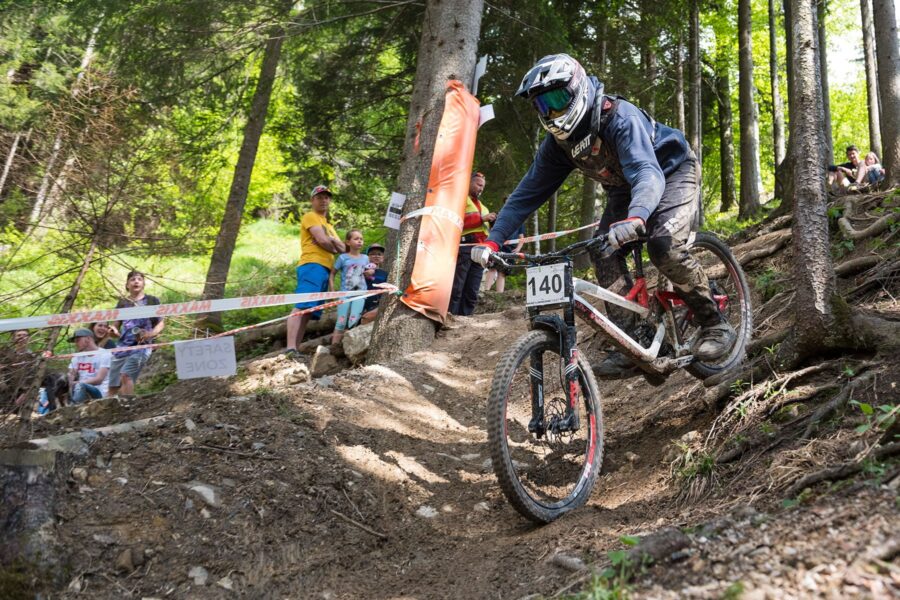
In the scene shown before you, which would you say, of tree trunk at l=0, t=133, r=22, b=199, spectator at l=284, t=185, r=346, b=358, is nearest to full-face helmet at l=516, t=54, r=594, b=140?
tree trunk at l=0, t=133, r=22, b=199

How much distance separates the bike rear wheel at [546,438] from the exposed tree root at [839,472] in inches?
50.5

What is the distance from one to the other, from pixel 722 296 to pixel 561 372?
1.74 m

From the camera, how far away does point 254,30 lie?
988 centimetres

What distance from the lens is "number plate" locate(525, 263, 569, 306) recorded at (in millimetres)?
4016

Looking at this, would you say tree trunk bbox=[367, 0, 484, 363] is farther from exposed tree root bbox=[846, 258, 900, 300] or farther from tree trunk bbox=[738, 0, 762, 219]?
tree trunk bbox=[738, 0, 762, 219]

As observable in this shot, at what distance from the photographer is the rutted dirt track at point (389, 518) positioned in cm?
241

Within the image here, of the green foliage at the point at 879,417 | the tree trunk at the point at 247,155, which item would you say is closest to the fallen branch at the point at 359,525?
the green foliage at the point at 879,417

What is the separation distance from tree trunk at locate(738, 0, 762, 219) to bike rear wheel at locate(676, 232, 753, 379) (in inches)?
427

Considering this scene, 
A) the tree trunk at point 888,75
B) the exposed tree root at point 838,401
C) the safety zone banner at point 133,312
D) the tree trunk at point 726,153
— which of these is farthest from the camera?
the tree trunk at point 726,153

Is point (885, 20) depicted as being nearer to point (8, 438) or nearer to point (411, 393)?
point (411, 393)

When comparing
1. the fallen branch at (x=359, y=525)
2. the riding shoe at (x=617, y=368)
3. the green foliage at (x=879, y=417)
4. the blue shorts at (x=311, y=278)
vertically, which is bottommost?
the fallen branch at (x=359, y=525)

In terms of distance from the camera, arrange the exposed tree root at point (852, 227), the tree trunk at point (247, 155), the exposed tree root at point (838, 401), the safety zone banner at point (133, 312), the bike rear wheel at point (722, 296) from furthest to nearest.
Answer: the tree trunk at point (247, 155) < the exposed tree root at point (852, 227) < the bike rear wheel at point (722, 296) < the safety zone banner at point (133, 312) < the exposed tree root at point (838, 401)

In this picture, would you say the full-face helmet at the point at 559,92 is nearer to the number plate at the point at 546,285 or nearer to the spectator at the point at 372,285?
the number plate at the point at 546,285

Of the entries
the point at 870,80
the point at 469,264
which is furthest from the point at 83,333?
the point at 870,80
